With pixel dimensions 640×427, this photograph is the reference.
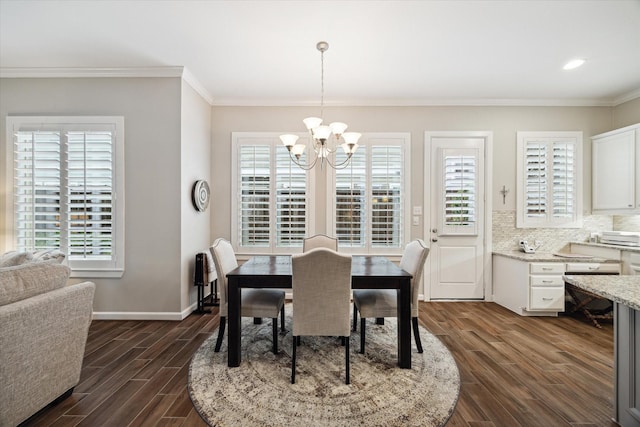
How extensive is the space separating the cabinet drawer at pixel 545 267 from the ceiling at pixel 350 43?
2.25 m

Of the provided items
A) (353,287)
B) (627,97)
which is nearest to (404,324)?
(353,287)

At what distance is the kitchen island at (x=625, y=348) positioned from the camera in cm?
155

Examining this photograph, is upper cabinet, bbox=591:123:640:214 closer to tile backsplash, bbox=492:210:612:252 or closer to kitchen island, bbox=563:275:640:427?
tile backsplash, bbox=492:210:612:252

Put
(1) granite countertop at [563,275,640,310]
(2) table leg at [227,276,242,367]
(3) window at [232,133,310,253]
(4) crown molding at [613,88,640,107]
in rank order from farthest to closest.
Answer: (3) window at [232,133,310,253] < (4) crown molding at [613,88,640,107] < (2) table leg at [227,276,242,367] < (1) granite countertop at [563,275,640,310]

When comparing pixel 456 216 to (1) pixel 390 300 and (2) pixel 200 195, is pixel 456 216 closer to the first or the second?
(1) pixel 390 300

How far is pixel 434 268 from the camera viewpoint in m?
4.12

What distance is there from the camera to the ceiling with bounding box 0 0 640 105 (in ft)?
7.57

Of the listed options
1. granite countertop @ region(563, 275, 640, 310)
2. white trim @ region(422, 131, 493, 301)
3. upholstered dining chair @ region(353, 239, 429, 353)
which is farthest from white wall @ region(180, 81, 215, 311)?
granite countertop @ region(563, 275, 640, 310)

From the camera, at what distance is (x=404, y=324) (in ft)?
7.41

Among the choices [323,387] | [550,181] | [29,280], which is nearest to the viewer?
[29,280]

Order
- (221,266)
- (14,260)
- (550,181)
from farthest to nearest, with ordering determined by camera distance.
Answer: (550,181)
(221,266)
(14,260)

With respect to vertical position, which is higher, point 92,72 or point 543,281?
point 92,72

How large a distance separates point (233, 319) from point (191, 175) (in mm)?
2067

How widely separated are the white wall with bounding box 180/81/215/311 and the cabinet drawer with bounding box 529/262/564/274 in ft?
13.7
